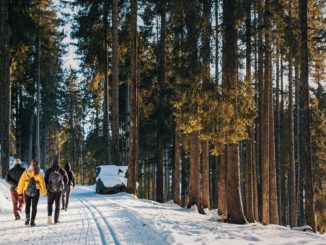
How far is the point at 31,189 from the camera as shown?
40.0 feet

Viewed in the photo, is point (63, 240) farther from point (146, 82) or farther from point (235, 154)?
point (146, 82)

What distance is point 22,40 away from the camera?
24.4m

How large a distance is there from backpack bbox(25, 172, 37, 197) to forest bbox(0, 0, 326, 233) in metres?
4.35

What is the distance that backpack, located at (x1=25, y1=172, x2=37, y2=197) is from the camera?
12.2 metres

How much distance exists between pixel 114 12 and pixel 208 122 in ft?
39.6

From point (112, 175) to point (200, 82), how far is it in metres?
10.0

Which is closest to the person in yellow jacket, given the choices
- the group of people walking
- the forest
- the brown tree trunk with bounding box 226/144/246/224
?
the group of people walking

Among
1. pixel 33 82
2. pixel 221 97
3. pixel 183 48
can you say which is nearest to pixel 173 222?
pixel 221 97

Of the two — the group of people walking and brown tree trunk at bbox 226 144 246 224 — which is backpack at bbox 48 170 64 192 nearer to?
the group of people walking

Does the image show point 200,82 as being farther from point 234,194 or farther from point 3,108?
point 3,108

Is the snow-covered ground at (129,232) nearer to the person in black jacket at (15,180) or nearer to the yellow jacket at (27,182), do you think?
the person in black jacket at (15,180)

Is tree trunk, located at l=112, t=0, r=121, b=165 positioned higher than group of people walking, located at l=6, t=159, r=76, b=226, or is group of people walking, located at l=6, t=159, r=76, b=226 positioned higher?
tree trunk, located at l=112, t=0, r=121, b=165

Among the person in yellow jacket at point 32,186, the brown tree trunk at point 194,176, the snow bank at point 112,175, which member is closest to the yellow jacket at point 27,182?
the person in yellow jacket at point 32,186

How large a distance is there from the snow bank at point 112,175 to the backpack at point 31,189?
36.4 feet
